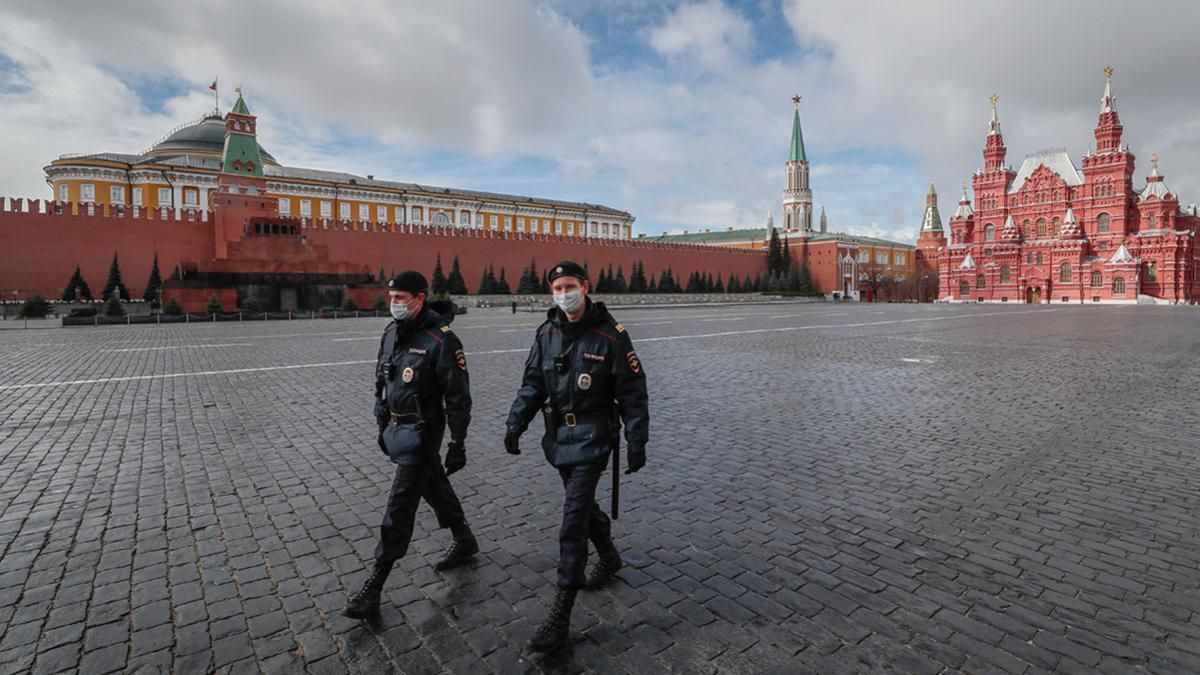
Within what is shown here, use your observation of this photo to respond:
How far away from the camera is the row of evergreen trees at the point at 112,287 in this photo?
29.5 metres

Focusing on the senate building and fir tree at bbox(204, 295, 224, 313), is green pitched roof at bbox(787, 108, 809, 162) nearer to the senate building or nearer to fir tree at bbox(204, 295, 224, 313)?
the senate building

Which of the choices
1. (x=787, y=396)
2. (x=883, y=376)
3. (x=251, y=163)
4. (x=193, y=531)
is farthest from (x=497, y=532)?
(x=251, y=163)

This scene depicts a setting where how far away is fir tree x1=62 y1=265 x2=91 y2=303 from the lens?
96.7ft

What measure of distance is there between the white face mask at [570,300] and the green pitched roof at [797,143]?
8621cm

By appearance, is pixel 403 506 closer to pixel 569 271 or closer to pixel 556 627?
pixel 556 627

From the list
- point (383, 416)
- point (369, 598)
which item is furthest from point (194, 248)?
point (369, 598)

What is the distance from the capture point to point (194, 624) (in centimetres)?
258

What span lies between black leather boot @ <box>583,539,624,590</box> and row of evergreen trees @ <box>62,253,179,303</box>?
32.7 m

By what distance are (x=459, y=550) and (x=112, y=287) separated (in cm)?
3553

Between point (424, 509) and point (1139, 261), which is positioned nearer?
point (424, 509)

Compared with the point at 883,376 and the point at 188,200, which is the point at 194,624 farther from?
the point at 188,200

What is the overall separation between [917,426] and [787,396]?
187 cm

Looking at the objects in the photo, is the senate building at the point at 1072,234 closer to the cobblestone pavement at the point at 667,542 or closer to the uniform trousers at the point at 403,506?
the cobblestone pavement at the point at 667,542

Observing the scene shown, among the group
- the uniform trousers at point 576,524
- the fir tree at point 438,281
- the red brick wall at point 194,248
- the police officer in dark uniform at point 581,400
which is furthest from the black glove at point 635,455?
the fir tree at point 438,281
